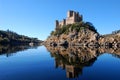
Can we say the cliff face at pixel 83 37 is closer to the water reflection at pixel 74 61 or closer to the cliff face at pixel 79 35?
the cliff face at pixel 79 35

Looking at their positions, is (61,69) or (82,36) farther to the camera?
(82,36)

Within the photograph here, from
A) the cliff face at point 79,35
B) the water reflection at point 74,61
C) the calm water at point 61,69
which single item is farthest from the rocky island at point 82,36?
the calm water at point 61,69

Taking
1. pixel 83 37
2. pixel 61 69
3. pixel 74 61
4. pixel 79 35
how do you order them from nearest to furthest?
1. pixel 61 69
2. pixel 74 61
3. pixel 83 37
4. pixel 79 35

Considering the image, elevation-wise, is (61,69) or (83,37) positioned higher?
(83,37)

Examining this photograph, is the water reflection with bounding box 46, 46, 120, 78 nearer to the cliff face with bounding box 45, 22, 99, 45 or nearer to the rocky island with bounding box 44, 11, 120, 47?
the rocky island with bounding box 44, 11, 120, 47

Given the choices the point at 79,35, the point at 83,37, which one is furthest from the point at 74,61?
the point at 79,35

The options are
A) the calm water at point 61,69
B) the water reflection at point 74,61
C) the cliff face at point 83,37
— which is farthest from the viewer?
the cliff face at point 83,37

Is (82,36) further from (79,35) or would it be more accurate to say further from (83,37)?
(79,35)

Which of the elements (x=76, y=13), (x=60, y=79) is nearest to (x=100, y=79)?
(x=60, y=79)

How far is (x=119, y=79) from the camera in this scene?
23812 mm

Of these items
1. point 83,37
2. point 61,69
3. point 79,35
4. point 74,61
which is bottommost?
point 61,69

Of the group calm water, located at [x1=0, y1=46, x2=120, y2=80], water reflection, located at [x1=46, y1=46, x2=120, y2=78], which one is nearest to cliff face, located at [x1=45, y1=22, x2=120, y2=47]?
water reflection, located at [x1=46, y1=46, x2=120, y2=78]

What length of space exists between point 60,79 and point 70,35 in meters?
162

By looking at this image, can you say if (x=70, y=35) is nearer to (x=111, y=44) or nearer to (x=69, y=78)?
(x=111, y=44)
